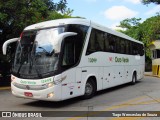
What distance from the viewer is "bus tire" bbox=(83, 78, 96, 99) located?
12625 millimetres

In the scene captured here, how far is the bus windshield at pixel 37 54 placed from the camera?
10.6 m

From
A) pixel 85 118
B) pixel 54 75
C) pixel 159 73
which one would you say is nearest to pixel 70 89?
pixel 54 75

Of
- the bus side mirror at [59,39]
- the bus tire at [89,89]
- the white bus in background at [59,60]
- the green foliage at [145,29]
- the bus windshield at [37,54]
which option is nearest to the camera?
the bus side mirror at [59,39]

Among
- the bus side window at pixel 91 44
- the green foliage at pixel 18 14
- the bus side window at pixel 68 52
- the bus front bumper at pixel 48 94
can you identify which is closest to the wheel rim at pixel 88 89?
the bus side window at pixel 91 44

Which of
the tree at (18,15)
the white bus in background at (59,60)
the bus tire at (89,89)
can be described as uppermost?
the tree at (18,15)

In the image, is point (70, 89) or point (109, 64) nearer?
point (70, 89)

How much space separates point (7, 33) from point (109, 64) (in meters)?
7.94

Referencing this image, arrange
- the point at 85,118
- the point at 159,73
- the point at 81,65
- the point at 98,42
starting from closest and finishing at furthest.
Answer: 1. the point at 85,118
2. the point at 81,65
3. the point at 98,42
4. the point at 159,73

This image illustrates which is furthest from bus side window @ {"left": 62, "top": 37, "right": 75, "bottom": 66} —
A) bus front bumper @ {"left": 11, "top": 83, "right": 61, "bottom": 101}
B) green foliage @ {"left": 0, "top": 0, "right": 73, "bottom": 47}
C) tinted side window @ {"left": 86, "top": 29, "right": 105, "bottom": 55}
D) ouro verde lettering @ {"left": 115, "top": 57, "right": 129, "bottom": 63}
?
green foliage @ {"left": 0, "top": 0, "right": 73, "bottom": 47}

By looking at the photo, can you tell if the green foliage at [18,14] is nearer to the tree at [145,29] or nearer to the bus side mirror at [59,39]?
the bus side mirror at [59,39]

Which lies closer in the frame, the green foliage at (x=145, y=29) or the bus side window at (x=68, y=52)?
the bus side window at (x=68, y=52)

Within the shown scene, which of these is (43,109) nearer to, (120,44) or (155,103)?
(155,103)

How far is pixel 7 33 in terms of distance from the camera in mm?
19375

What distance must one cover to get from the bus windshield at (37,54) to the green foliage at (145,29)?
2137 cm
